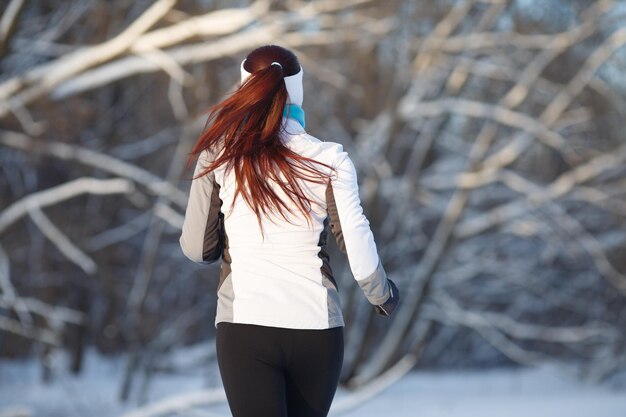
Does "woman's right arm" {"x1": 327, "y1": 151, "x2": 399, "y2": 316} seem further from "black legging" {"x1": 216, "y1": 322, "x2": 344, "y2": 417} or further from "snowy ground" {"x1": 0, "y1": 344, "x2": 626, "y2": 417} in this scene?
"snowy ground" {"x1": 0, "y1": 344, "x2": 626, "y2": 417}

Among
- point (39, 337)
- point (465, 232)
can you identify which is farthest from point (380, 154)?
point (39, 337)

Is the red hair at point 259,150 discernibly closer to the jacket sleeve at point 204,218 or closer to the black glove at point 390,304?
the jacket sleeve at point 204,218

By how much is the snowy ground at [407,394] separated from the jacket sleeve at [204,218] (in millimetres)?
3877

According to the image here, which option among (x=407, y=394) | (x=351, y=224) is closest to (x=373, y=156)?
(x=407, y=394)

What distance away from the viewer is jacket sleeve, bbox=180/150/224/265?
8.28ft

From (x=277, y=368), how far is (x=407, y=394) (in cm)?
1190

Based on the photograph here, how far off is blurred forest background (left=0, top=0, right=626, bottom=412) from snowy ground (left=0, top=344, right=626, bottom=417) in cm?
44

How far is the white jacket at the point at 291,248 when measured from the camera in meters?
2.45

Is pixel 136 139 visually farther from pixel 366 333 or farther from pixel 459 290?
pixel 459 290

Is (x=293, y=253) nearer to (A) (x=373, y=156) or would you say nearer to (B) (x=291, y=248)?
(B) (x=291, y=248)

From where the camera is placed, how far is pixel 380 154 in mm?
13016

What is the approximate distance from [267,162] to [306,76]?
12.4 metres

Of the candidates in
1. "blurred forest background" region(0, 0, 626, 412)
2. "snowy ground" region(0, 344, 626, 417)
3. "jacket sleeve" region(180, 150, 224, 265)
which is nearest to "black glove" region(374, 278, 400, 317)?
"jacket sleeve" region(180, 150, 224, 265)

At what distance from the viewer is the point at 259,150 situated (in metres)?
2.46
